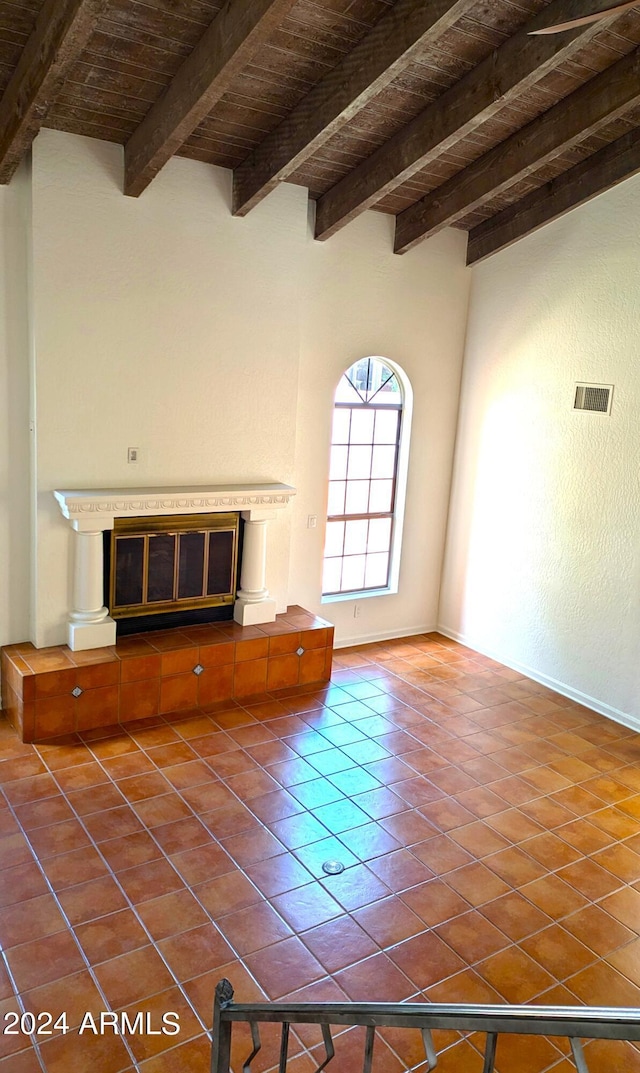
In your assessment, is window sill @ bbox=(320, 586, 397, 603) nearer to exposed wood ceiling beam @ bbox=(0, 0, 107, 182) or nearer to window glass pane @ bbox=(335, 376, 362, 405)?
window glass pane @ bbox=(335, 376, 362, 405)

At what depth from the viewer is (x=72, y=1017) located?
327 centimetres

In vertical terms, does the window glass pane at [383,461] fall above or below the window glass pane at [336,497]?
above

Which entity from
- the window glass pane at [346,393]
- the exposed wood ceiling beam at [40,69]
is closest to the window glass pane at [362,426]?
the window glass pane at [346,393]

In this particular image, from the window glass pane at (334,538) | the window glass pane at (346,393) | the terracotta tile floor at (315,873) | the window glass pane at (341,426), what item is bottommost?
the terracotta tile floor at (315,873)

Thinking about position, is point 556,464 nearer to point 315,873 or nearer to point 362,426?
point 362,426

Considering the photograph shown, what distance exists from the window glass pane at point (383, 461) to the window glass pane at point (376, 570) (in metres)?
0.79

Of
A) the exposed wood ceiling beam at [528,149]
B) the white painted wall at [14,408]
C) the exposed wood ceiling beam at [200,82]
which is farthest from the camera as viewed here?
the white painted wall at [14,408]

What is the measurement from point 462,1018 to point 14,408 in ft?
16.1

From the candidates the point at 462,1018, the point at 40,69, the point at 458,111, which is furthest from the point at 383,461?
the point at 462,1018

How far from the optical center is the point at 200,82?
421 centimetres

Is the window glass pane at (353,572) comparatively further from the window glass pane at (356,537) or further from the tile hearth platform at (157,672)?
the tile hearth platform at (157,672)

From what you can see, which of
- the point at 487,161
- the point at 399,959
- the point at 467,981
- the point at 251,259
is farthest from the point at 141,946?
the point at 487,161

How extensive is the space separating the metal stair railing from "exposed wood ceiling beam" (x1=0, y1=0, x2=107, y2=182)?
3841mm

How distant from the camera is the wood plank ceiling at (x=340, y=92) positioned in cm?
399
